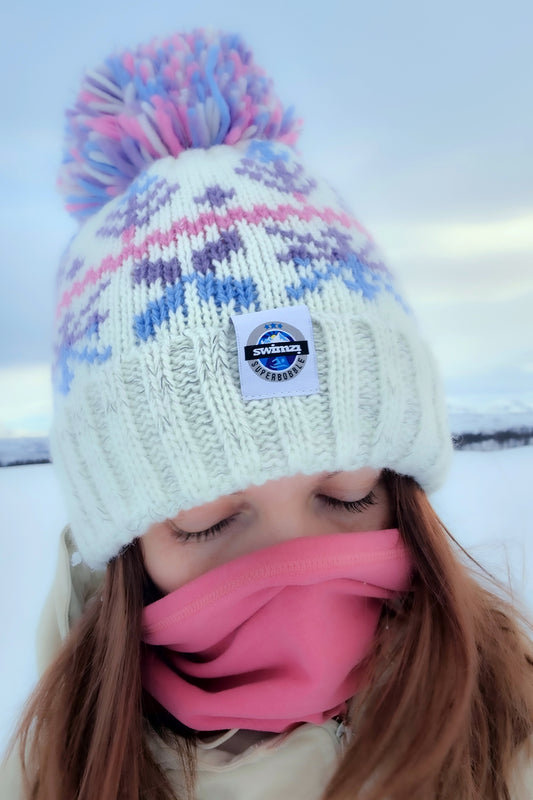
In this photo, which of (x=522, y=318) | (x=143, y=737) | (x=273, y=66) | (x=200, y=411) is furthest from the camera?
(x=522, y=318)

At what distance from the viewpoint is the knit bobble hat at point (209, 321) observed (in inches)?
24.7

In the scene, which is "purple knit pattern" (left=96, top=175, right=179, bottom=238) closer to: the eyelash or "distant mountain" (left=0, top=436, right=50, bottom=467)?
the eyelash

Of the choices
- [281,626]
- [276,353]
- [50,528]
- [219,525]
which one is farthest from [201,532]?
[50,528]

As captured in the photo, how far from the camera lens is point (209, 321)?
63 cm

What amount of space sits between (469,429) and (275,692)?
0.94m

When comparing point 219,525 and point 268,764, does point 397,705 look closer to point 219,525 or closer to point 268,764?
point 268,764

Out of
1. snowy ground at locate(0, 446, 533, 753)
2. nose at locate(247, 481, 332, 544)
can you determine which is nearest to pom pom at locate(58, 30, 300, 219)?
nose at locate(247, 481, 332, 544)

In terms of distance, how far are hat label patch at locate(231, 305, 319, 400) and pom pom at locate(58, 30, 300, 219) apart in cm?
36

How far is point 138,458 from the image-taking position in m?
0.66

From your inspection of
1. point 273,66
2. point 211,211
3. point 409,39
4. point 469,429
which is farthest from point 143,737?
point 409,39

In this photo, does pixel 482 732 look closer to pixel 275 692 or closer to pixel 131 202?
pixel 275 692

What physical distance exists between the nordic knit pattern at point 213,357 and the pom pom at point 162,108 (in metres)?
0.06

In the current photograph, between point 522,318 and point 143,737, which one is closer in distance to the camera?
point 143,737

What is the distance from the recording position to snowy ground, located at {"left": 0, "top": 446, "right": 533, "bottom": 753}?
1190 mm
